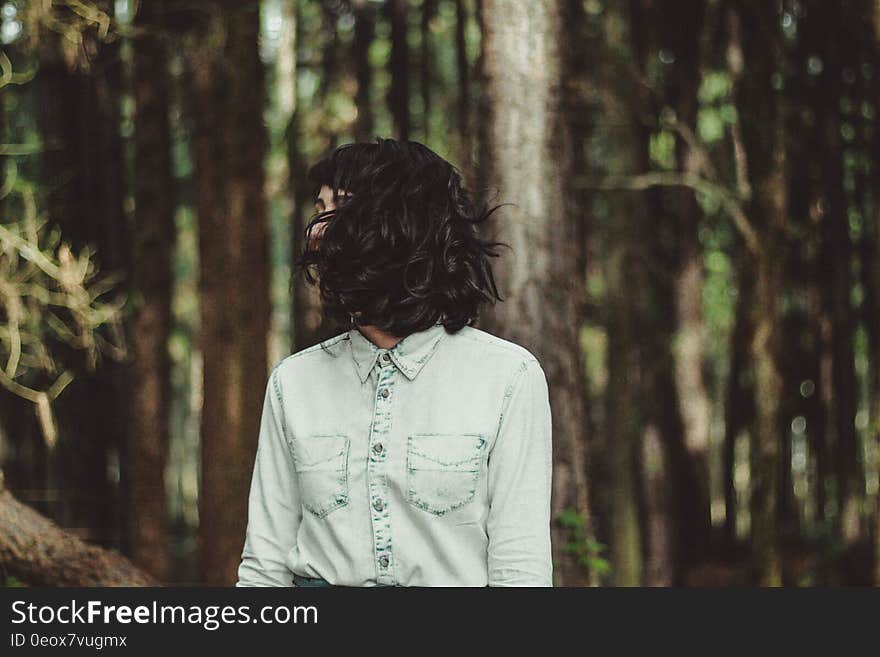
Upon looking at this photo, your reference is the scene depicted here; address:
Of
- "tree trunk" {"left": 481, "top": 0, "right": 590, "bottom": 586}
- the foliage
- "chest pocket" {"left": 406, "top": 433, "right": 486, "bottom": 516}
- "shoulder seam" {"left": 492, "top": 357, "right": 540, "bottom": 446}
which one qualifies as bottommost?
the foliage

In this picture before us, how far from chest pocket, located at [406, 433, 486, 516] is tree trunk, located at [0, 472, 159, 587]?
8.60 feet

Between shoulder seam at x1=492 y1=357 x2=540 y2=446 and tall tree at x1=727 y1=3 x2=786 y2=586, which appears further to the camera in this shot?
tall tree at x1=727 y1=3 x2=786 y2=586

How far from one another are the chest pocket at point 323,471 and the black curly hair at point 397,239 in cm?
28

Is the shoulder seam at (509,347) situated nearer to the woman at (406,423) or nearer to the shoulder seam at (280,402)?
the woman at (406,423)

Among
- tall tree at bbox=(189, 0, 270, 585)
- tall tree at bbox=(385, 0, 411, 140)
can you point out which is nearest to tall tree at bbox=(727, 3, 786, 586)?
tall tree at bbox=(385, 0, 411, 140)

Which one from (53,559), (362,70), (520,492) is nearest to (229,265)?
(53,559)

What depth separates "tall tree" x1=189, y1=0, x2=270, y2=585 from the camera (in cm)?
757

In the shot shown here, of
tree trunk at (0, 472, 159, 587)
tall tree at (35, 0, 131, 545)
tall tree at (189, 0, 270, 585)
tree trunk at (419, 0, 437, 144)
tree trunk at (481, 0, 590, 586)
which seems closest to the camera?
tree trunk at (0, 472, 159, 587)

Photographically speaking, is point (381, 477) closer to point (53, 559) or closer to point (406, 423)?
point (406, 423)

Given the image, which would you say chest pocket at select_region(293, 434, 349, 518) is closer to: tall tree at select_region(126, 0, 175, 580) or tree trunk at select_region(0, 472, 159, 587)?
tree trunk at select_region(0, 472, 159, 587)

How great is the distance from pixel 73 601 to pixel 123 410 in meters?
7.11

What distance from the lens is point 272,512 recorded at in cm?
252

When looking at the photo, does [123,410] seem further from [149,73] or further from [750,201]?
[750,201]

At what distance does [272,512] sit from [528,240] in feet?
8.39
